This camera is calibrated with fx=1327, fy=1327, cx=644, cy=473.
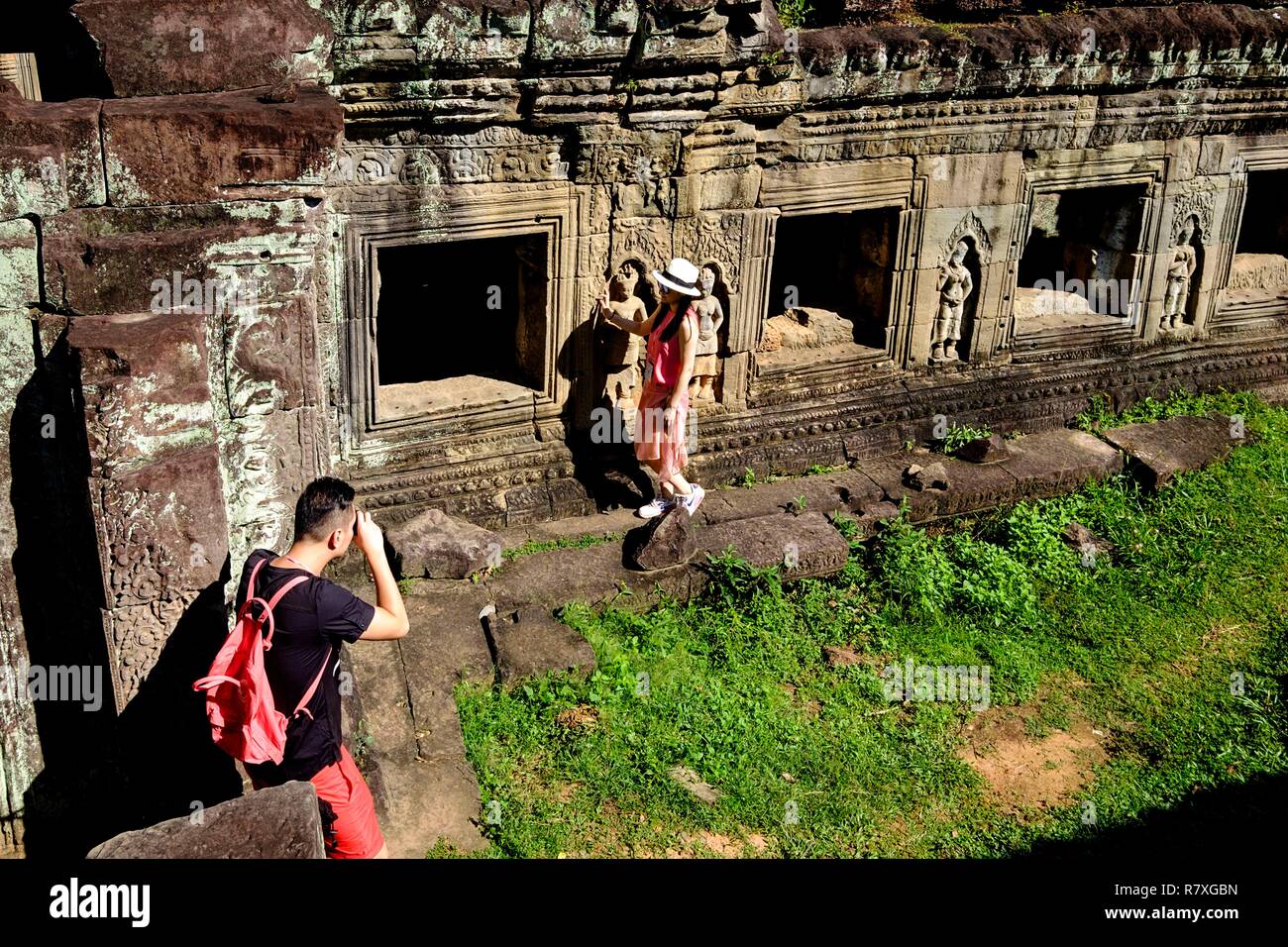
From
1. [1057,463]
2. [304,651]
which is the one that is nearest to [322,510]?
[304,651]

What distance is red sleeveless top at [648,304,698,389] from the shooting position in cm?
815

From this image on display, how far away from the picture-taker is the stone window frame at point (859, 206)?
895cm

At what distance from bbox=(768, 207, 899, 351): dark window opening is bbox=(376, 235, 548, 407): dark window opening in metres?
2.27

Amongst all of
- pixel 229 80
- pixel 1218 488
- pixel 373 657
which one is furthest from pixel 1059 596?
pixel 229 80

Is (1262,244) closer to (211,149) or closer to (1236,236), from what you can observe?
(1236,236)

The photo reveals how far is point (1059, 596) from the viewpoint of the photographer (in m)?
8.35

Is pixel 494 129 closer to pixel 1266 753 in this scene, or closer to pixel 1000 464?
pixel 1000 464

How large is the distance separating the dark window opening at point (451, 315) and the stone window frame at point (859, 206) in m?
1.69

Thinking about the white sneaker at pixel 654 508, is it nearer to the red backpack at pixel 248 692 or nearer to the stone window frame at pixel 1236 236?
the red backpack at pixel 248 692

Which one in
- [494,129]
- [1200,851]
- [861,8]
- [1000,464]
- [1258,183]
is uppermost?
[861,8]

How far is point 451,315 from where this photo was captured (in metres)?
10.5

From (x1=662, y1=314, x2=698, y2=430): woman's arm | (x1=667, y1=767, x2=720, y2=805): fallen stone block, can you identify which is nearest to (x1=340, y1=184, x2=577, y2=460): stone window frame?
(x1=662, y1=314, x2=698, y2=430): woman's arm

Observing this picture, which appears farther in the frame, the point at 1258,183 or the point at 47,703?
the point at 1258,183

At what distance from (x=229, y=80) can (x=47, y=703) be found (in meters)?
2.64
